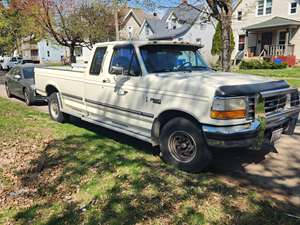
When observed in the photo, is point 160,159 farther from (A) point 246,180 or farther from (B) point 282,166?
(B) point 282,166

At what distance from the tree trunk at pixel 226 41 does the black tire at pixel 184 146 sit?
18.3 feet

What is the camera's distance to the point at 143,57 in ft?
17.7

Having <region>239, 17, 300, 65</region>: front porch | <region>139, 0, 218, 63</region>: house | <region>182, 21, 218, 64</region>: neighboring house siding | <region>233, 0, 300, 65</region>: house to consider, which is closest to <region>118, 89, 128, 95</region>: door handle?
<region>233, 0, 300, 65</region>: house

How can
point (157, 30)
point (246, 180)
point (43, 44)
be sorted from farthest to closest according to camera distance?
point (43, 44) → point (157, 30) → point (246, 180)

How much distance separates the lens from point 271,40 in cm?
2988

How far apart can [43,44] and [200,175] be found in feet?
198

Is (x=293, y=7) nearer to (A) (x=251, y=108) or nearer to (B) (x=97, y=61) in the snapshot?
(B) (x=97, y=61)

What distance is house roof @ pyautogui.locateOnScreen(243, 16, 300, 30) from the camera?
26.4 m

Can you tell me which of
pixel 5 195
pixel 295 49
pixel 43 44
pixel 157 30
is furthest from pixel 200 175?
pixel 43 44

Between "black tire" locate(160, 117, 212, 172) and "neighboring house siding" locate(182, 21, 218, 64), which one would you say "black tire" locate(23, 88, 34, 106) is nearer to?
"black tire" locate(160, 117, 212, 172)

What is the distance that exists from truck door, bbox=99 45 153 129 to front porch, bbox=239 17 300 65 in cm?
2358

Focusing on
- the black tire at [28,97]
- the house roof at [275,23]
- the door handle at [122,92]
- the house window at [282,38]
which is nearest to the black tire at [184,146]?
the door handle at [122,92]

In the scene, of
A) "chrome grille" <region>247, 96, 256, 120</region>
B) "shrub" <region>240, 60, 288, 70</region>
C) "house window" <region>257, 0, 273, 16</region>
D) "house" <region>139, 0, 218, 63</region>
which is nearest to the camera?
"chrome grille" <region>247, 96, 256, 120</region>

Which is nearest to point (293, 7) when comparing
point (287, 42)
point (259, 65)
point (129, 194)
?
point (287, 42)
